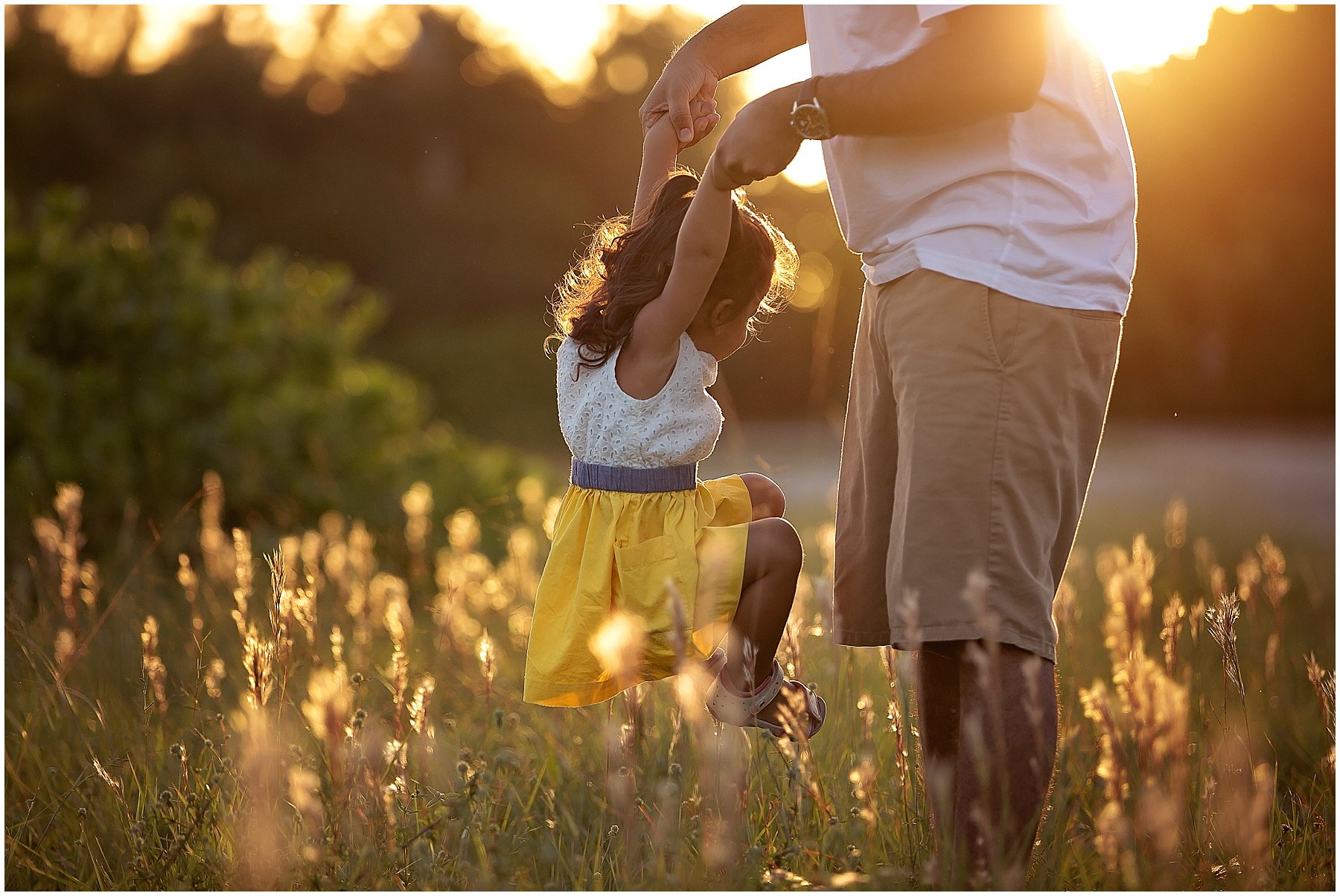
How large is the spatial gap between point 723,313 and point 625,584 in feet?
1.80

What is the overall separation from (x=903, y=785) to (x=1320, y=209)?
26.4 feet

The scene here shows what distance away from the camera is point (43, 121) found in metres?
16.2

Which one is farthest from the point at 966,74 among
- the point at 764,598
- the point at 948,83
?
the point at 764,598

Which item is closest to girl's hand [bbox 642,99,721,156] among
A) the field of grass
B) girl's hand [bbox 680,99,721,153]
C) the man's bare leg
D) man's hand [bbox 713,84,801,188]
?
girl's hand [bbox 680,99,721,153]

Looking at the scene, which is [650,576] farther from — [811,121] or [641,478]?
[811,121]

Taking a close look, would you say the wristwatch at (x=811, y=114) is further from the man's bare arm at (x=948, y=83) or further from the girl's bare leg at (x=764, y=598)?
the girl's bare leg at (x=764, y=598)

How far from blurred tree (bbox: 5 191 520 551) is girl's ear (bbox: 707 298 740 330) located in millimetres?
2777

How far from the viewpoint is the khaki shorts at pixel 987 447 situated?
1.68 metres

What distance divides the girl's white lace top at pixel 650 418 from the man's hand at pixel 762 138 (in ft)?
1.37

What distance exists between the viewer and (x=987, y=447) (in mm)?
1682

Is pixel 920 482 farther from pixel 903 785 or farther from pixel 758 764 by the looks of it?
pixel 758 764

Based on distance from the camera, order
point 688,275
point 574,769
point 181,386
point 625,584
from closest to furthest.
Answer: point 688,275
point 625,584
point 574,769
point 181,386

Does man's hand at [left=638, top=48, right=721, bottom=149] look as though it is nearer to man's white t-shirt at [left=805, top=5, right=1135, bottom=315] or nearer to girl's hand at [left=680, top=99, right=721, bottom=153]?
girl's hand at [left=680, top=99, right=721, bottom=153]

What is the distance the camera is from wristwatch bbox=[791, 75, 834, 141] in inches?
65.2
